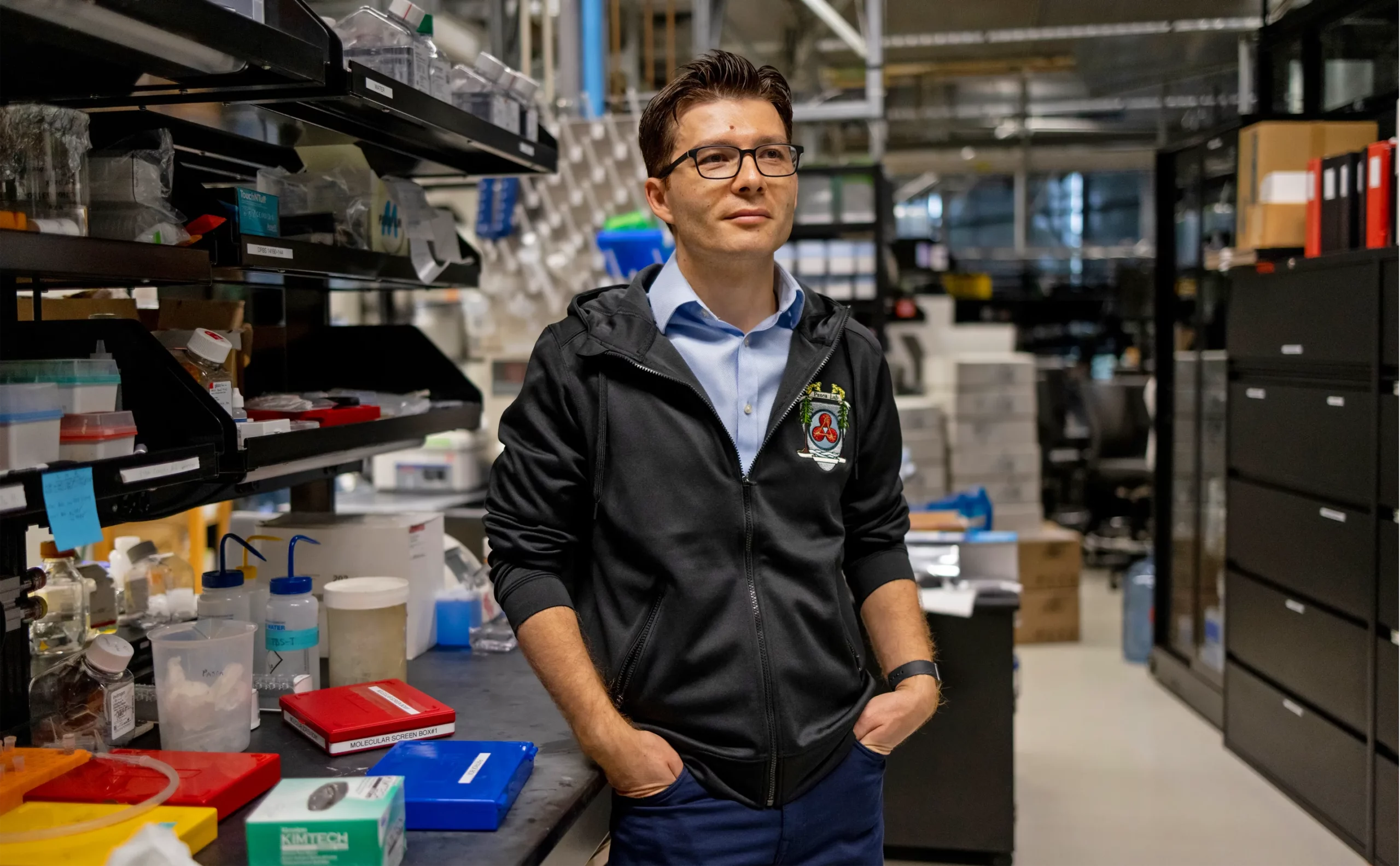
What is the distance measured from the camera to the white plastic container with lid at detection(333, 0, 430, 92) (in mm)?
1852

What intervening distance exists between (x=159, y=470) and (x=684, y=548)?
68cm

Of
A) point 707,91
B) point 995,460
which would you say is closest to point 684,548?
point 707,91

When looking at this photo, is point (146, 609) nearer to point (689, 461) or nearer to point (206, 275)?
point (206, 275)

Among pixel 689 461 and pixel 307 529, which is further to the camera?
pixel 307 529

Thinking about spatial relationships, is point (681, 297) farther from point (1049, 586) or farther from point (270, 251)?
point (1049, 586)

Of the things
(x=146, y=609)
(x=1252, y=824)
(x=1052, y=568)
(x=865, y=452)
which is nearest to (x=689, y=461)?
(x=865, y=452)

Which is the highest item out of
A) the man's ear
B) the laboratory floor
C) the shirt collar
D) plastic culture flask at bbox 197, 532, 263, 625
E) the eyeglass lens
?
the eyeglass lens

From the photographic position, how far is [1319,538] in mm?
3543

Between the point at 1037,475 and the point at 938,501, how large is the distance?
207cm

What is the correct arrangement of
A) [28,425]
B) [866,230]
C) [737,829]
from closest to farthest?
[28,425]
[737,829]
[866,230]

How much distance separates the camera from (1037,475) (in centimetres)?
627

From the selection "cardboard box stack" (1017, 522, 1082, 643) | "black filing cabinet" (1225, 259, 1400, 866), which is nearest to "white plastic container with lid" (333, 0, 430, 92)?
"black filing cabinet" (1225, 259, 1400, 866)

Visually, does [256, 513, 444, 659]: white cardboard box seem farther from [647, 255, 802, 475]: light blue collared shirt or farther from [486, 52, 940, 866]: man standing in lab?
[647, 255, 802, 475]: light blue collared shirt

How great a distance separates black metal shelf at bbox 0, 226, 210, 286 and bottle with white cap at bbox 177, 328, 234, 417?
14 cm
